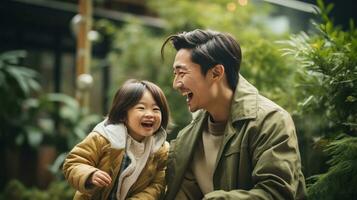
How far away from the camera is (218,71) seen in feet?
12.0

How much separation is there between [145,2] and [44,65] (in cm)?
295

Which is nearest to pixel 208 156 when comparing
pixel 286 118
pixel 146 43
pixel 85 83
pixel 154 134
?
pixel 154 134

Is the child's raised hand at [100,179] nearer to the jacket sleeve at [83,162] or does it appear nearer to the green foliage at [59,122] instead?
the jacket sleeve at [83,162]

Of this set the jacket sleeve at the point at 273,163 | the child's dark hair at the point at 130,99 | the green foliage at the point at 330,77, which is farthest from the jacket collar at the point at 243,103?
the green foliage at the point at 330,77

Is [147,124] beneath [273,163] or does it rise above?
above

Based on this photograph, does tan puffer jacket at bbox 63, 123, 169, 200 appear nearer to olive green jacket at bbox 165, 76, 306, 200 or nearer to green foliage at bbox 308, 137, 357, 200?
olive green jacket at bbox 165, 76, 306, 200

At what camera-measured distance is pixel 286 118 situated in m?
3.37

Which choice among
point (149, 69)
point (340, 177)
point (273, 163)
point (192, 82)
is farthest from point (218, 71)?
point (149, 69)

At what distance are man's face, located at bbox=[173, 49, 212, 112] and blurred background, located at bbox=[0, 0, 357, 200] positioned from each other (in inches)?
38.8

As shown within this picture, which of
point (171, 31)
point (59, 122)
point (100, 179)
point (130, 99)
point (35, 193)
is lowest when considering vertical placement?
point (35, 193)

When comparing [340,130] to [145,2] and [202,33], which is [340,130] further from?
[145,2]

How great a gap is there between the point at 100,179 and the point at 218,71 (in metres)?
1.12

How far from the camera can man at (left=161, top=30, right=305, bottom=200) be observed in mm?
3172

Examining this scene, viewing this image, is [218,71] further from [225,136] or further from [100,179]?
[100,179]
